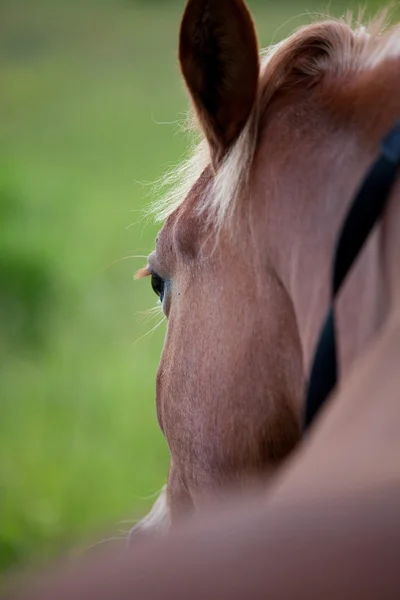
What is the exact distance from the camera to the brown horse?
928 mm

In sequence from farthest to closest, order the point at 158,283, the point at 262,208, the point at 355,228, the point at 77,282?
the point at 77,282
the point at 158,283
the point at 262,208
the point at 355,228

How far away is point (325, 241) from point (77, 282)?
445cm

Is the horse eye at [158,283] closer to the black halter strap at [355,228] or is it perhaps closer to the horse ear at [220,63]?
the horse ear at [220,63]

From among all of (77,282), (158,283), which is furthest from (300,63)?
(77,282)

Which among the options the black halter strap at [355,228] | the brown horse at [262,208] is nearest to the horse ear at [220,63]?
the brown horse at [262,208]

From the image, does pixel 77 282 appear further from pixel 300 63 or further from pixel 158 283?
pixel 300 63

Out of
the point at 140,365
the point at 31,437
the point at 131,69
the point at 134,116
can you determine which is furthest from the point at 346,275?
the point at 131,69

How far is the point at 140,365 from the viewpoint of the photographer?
4.63 metres

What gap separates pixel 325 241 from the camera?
2.96 ft

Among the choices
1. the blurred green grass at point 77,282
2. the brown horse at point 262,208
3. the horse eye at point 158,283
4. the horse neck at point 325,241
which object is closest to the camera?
the horse neck at point 325,241

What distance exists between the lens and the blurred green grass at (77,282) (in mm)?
3436

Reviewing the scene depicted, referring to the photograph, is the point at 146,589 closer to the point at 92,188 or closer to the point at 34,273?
the point at 34,273

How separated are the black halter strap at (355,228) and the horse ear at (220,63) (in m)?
0.26

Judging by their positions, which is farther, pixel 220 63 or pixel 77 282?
pixel 77 282
